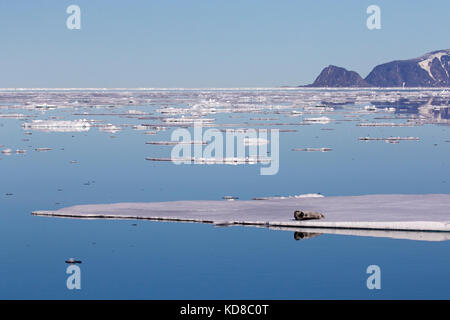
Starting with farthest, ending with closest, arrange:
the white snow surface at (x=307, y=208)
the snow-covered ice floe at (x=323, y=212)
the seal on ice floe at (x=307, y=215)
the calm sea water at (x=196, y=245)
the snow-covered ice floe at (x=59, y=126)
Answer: the snow-covered ice floe at (x=59, y=126)
the seal on ice floe at (x=307, y=215)
the white snow surface at (x=307, y=208)
the snow-covered ice floe at (x=323, y=212)
the calm sea water at (x=196, y=245)

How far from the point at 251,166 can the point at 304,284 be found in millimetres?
16752

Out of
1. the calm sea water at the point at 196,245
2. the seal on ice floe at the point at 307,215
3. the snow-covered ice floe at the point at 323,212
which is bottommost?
the calm sea water at the point at 196,245

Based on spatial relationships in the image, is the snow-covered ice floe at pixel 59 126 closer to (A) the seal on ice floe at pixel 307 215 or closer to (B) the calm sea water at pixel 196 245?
(B) the calm sea water at pixel 196 245

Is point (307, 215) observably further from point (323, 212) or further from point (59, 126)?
point (59, 126)

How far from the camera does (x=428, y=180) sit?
89.3ft

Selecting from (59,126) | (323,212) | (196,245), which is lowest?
(196,245)

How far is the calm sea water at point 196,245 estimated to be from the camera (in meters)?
14.2

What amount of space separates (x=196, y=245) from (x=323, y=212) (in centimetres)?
353

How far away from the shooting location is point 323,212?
19281 mm

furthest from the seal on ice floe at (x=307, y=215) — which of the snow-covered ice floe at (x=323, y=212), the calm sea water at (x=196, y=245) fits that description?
the calm sea water at (x=196, y=245)

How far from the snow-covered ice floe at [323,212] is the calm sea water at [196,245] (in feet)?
1.09

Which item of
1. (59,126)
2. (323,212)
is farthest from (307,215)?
(59,126)
